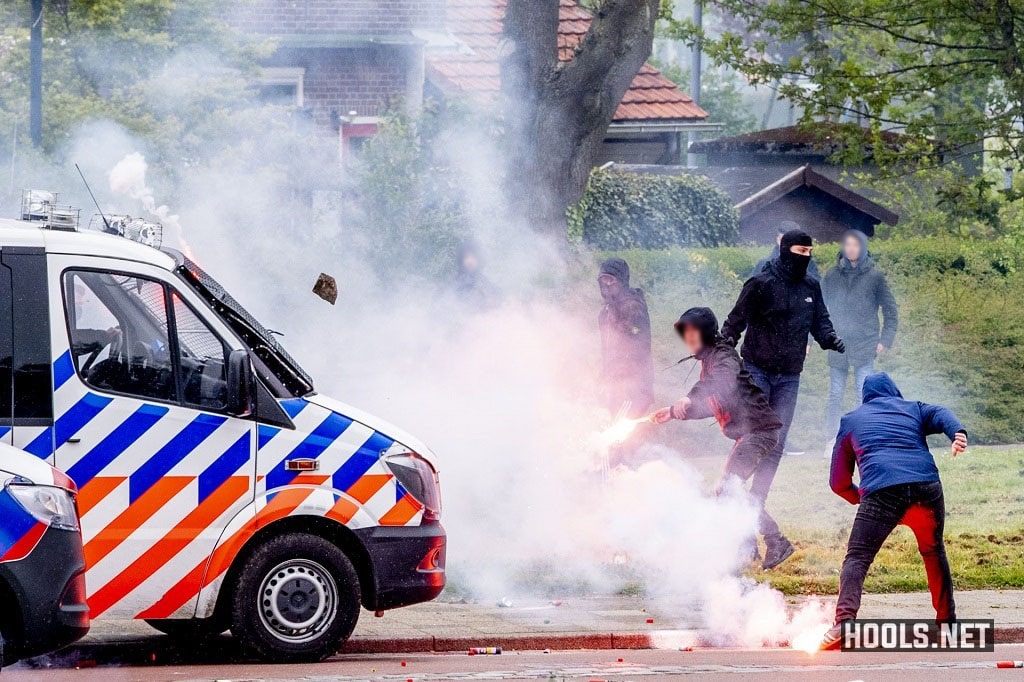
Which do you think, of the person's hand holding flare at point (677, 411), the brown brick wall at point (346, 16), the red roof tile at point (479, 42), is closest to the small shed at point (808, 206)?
the red roof tile at point (479, 42)

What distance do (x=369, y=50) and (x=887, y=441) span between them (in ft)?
47.7

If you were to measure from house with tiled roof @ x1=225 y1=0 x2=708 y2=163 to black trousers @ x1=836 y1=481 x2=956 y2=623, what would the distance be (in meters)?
10.7

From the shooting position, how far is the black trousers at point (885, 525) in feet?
26.1

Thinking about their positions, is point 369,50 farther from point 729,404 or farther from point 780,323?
point 729,404

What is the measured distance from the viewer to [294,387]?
760 centimetres

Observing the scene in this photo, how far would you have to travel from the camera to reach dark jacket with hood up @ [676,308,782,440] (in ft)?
30.9

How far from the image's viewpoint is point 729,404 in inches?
375

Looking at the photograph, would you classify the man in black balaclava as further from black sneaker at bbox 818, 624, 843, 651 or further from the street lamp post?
the street lamp post

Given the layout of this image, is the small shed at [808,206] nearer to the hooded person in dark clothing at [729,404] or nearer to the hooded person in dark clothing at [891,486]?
the hooded person in dark clothing at [729,404]

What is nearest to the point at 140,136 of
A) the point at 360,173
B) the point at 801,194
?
the point at 360,173

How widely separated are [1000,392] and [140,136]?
9.96 meters

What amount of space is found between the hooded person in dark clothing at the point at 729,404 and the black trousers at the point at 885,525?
1.54 m

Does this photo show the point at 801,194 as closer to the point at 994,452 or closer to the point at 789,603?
the point at 994,452

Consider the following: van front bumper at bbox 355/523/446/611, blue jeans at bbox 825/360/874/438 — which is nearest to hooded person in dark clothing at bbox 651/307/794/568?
van front bumper at bbox 355/523/446/611
